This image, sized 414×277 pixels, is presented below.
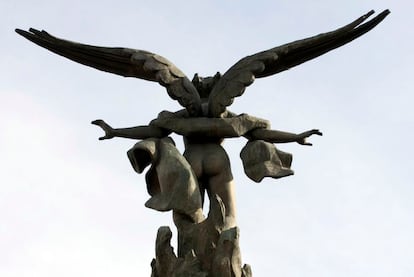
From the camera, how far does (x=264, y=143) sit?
7.70 m

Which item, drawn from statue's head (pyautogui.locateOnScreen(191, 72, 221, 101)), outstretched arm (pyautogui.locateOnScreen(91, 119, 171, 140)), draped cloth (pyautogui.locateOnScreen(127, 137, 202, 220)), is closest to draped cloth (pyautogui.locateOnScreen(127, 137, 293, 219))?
draped cloth (pyautogui.locateOnScreen(127, 137, 202, 220))

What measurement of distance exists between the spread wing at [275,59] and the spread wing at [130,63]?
9.1 inches

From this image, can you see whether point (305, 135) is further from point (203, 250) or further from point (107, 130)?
point (107, 130)

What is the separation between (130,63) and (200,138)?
100 cm

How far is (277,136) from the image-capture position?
779cm

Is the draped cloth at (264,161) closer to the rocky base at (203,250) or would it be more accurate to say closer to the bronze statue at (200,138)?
the bronze statue at (200,138)

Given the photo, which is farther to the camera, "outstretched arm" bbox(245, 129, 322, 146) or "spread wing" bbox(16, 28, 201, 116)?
"spread wing" bbox(16, 28, 201, 116)

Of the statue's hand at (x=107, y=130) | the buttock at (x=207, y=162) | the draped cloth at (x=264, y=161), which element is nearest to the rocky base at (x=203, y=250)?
the buttock at (x=207, y=162)

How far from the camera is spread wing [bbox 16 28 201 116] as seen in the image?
7.80 m

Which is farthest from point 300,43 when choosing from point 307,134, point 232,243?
A: point 232,243

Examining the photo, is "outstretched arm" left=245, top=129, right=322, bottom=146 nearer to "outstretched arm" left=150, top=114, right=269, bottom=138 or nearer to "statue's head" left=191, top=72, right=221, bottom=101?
"outstretched arm" left=150, top=114, right=269, bottom=138

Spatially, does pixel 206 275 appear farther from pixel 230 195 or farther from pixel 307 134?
pixel 307 134

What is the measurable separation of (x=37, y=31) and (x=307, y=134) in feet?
9.07

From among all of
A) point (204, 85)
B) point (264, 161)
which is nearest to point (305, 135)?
point (264, 161)
